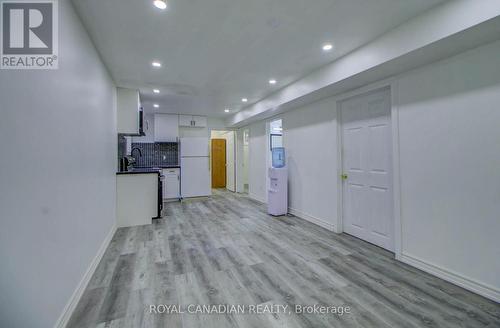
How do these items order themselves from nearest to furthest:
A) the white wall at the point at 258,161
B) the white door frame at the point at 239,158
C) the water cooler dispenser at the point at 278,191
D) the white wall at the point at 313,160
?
the white wall at the point at 313,160 → the water cooler dispenser at the point at 278,191 → the white wall at the point at 258,161 → the white door frame at the point at 239,158

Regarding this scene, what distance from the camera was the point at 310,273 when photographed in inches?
93.8

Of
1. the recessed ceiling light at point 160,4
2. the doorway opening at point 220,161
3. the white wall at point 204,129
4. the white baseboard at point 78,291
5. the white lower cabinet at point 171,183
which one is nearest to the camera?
the white baseboard at point 78,291

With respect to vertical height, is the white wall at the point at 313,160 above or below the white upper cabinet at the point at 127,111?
below

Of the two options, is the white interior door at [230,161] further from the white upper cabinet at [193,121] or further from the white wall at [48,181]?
the white wall at [48,181]

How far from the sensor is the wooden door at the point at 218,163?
337 inches

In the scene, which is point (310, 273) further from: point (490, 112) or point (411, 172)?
point (490, 112)

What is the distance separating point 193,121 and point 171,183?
2.00 meters

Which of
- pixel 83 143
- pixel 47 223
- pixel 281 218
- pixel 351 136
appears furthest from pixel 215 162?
pixel 47 223

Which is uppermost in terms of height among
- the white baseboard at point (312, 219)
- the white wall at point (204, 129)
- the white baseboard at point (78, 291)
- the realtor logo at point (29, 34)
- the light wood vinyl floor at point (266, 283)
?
the white wall at point (204, 129)

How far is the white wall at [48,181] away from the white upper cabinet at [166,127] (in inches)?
152

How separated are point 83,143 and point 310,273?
2.67 metres

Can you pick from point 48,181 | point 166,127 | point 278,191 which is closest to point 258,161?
point 278,191

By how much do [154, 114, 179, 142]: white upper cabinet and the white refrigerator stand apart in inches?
15.5

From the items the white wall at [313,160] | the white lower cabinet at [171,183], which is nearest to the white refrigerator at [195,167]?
the white lower cabinet at [171,183]
